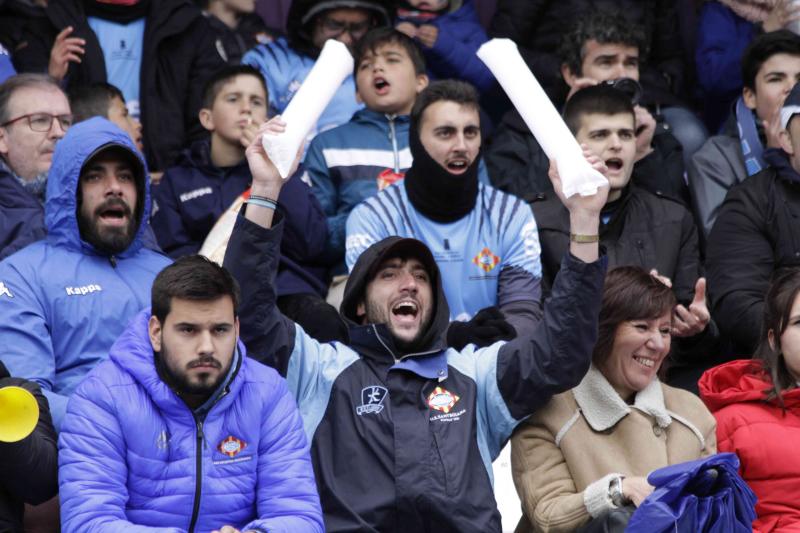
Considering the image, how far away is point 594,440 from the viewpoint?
5180 millimetres

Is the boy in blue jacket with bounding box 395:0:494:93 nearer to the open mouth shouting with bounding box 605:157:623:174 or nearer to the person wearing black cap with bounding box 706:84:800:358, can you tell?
the open mouth shouting with bounding box 605:157:623:174

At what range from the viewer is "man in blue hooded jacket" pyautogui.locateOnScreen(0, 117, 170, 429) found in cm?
514

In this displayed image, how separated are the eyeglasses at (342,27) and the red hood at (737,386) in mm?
3360

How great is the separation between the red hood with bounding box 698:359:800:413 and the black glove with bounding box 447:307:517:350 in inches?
30.8

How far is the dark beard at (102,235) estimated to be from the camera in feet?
18.2

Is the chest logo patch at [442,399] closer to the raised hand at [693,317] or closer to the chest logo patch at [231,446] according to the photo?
the chest logo patch at [231,446]

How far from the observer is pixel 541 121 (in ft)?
16.3

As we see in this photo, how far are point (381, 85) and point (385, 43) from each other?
0.76ft

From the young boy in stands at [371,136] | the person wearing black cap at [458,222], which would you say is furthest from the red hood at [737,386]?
the young boy in stands at [371,136]

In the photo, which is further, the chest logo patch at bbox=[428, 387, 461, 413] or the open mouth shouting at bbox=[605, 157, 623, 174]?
the open mouth shouting at bbox=[605, 157, 623, 174]

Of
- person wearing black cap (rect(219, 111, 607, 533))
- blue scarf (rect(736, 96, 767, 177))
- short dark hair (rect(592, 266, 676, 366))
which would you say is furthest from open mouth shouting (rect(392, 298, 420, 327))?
blue scarf (rect(736, 96, 767, 177))

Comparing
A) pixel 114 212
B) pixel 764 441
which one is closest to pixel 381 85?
pixel 114 212

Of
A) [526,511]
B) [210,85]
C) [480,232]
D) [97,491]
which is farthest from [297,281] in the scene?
[97,491]

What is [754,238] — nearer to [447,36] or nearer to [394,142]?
[394,142]
